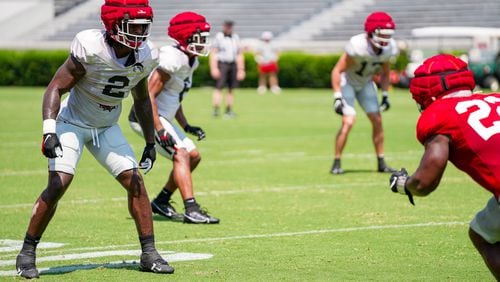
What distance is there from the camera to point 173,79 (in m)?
9.05

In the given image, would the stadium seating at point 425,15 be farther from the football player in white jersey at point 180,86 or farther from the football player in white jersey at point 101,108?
the football player in white jersey at point 101,108

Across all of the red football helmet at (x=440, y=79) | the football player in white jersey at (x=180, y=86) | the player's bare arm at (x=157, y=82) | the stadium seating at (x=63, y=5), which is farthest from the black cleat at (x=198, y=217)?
the stadium seating at (x=63, y=5)

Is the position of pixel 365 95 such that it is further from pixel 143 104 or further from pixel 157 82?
pixel 143 104

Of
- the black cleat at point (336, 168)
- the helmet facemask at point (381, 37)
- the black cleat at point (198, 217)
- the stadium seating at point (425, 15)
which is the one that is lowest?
the stadium seating at point (425, 15)

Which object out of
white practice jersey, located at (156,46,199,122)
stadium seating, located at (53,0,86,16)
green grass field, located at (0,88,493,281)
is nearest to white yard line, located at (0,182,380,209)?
green grass field, located at (0,88,493,281)

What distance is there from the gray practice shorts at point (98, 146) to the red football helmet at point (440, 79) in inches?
84.9

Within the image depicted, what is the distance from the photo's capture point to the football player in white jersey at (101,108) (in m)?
6.38

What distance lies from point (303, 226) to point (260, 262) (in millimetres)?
1666

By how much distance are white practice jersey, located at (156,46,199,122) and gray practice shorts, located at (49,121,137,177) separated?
6.94 feet

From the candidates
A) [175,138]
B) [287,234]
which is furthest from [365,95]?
[287,234]

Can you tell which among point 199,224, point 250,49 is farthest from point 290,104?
point 199,224

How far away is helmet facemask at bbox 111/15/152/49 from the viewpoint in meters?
6.37

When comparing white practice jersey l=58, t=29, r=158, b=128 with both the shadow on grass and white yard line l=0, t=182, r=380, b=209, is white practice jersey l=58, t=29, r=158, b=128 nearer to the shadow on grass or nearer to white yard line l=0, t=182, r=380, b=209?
the shadow on grass

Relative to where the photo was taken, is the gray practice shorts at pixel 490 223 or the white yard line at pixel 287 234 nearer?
the gray practice shorts at pixel 490 223
